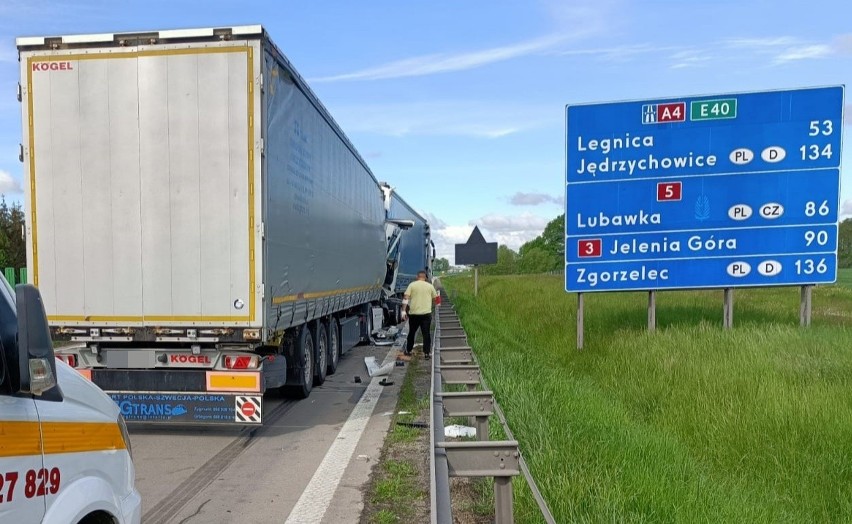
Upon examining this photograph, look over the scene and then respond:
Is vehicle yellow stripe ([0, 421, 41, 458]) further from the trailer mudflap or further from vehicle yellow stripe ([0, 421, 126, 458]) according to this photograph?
the trailer mudflap

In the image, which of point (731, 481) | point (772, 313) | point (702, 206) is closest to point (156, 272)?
point (731, 481)

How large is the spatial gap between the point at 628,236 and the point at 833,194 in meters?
3.45

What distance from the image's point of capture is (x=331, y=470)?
5383mm

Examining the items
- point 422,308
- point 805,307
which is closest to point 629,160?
point 805,307

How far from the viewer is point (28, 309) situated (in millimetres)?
2020

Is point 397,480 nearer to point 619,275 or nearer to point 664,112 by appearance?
point 619,275

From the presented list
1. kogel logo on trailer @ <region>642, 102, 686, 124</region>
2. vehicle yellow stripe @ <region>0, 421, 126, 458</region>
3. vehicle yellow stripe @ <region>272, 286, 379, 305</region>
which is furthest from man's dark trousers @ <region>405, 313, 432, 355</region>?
vehicle yellow stripe @ <region>0, 421, 126, 458</region>

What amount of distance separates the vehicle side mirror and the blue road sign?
10037 mm

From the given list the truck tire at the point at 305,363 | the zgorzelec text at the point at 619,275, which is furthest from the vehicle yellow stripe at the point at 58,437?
the zgorzelec text at the point at 619,275

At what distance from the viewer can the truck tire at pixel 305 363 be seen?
7.80m

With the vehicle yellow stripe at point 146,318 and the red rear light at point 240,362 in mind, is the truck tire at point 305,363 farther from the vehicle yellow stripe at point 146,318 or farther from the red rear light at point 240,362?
the vehicle yellow stripe at point 146,318

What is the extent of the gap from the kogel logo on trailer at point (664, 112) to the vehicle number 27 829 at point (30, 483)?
1077 centimetres

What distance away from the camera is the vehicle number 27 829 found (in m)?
1.91

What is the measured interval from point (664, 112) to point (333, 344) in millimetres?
7067
